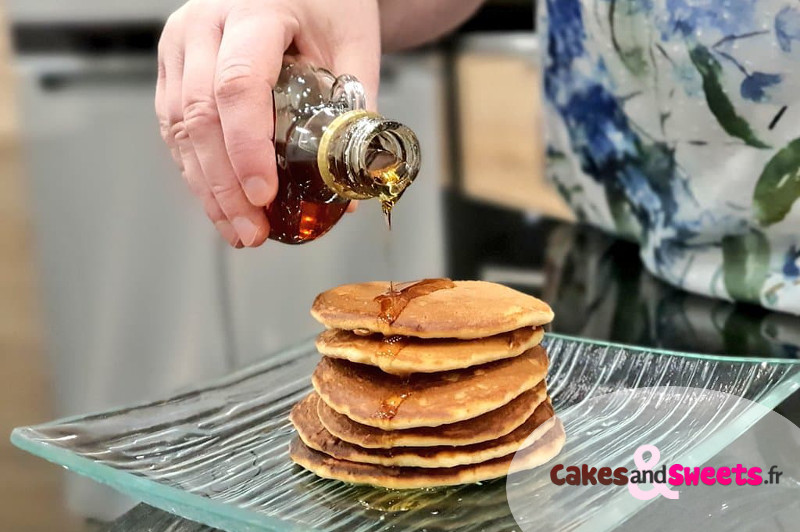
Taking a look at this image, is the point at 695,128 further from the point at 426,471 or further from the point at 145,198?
the point at 145,198

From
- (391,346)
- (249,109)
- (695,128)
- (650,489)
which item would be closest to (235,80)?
(249,109)

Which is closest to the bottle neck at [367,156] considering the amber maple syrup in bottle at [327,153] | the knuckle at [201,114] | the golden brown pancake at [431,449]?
the amber maple syrup in bottle at [327,153]

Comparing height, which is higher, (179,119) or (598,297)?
(179,119)

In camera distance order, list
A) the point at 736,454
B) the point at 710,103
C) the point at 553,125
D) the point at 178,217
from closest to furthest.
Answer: the point at 736,454, the point at 710,103, the point at 553,125, the point at 178,217

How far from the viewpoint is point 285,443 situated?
85cm

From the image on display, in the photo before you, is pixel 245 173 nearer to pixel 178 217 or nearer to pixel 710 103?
pixel 710 103

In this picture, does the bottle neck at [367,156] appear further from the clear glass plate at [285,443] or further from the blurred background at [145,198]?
the blurred background at [145,198]

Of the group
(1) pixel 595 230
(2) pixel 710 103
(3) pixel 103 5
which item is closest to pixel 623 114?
(2) pixel 710 103

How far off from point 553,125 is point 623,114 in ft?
0.58

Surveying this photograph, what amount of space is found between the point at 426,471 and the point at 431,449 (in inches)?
0.7

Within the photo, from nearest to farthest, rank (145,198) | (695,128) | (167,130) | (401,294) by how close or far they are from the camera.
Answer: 1. (401,294)
2. (167,130)
3. (695,128)
4. (145,198)

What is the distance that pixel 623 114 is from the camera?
3.90ft

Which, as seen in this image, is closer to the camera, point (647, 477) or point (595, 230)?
point (647, 477)

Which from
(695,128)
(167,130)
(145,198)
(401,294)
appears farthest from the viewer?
(145,198)
